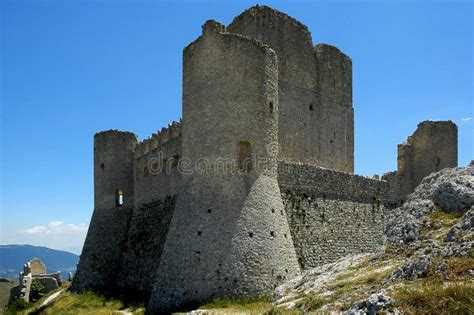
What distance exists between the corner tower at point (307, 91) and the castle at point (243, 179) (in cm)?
7

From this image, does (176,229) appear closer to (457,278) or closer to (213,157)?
(213,157)

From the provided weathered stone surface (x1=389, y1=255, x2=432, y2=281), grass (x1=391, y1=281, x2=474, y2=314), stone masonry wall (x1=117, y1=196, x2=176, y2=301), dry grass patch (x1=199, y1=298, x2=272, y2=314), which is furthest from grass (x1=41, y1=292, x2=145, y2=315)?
grass (x1=391, y1=281, x2=474, y2=314)

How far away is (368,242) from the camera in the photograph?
2052 centimetres

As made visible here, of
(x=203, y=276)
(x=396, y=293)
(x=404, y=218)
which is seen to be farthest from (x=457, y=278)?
(x=203, y=276)

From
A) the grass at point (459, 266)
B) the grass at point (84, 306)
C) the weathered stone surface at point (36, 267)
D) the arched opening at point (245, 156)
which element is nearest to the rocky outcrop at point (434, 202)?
the grass at point (459, 266)

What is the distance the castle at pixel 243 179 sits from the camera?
15.3 meters

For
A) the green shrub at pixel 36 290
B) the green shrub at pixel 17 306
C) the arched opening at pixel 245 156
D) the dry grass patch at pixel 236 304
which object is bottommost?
the green shrub at pixel 17 306

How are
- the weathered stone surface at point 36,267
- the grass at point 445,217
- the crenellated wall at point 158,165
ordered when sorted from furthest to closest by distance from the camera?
the weathered stone surface at point 36,267 < the crenellated wall at point 158,165 < the grass at point 445,217

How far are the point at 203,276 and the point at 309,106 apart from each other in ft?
37.9

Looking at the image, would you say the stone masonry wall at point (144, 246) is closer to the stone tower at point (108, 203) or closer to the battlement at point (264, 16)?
the stone tower at point (108, 203)

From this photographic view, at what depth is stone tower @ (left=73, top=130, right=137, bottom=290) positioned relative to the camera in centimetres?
2497

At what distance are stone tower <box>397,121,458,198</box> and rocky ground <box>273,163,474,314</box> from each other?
1350cm

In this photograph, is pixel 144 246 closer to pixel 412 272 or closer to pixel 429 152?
pixel 429 152

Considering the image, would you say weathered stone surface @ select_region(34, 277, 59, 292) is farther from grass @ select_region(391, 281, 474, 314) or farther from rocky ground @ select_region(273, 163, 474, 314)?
grass @ select_region(391, 281, 474, 314)
